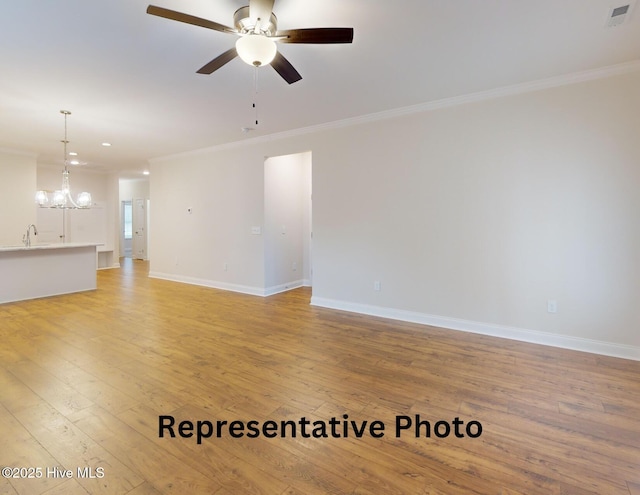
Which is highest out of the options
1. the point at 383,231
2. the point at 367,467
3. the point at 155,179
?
the point at 155,179

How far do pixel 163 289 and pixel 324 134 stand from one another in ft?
13.8

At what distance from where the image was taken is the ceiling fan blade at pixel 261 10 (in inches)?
75.0

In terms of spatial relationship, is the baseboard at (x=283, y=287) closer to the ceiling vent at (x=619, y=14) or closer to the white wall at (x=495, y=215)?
the white wall at (x=495, y=215)

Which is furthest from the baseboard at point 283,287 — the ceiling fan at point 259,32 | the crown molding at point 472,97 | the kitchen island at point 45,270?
the ceiling fan at point 259,32

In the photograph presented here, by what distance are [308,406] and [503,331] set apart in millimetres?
2590

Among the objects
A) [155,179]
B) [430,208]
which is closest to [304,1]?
[430,208]

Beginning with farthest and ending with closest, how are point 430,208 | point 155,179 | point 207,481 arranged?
point 155,179
point 430,208
point 207,481

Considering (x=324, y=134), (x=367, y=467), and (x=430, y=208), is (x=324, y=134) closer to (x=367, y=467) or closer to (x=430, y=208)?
(x=430, y=208)

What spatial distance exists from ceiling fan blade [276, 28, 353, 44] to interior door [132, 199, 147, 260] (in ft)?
36.1

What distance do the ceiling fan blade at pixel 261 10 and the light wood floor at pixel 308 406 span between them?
2.57 metres

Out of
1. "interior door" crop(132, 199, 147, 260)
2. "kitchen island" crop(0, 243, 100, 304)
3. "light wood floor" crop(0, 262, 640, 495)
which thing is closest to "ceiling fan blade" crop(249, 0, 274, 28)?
"light wood floor" crop(0, 262, 640, 495)

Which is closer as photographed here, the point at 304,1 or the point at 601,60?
the point at 304,1

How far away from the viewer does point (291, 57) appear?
2891mm

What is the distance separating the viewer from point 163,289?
20.7 feet
